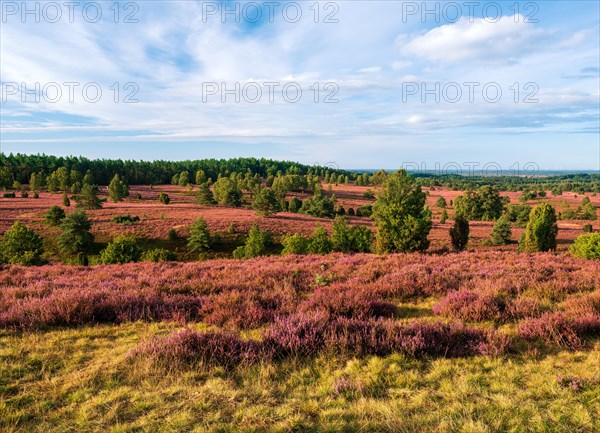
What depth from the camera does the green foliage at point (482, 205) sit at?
101 meters

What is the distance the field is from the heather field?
24mm

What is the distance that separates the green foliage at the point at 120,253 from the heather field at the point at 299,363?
27.8 metres

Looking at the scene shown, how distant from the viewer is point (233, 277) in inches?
479

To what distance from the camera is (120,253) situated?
3512 cm

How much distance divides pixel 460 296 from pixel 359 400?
5.36 metres

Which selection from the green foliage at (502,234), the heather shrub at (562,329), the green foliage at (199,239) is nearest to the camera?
the heather shrub at (562,329)

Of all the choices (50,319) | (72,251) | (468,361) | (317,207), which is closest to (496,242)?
(317,207)

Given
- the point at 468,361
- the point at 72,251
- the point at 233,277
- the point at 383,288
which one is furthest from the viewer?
the point at 72,251

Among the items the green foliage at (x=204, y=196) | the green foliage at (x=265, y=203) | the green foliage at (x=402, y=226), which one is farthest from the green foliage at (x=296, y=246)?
the green foliage at (x=204, y=196)

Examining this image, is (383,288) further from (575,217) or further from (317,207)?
(575,217)

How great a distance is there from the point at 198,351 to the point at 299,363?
1.73 metres

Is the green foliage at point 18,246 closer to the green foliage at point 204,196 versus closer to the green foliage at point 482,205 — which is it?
the green foliage at point 204,196

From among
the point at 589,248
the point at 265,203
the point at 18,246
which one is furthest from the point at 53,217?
the point at 589,248

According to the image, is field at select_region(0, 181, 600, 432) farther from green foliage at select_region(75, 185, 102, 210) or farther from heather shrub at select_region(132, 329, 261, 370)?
green foliage at select_region(75, 185, 102, 210)
